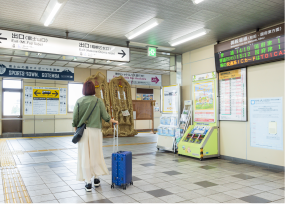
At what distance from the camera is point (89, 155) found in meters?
3.59

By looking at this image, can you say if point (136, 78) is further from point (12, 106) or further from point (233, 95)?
point (233, 95)

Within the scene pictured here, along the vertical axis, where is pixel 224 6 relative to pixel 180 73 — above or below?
above

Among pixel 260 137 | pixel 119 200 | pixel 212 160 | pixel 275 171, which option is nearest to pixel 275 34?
pixel 260 137

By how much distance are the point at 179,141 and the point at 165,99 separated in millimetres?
1568

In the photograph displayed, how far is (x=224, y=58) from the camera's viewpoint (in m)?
5.96

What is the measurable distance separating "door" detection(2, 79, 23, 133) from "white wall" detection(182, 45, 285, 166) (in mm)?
8500

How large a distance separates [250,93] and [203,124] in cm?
154

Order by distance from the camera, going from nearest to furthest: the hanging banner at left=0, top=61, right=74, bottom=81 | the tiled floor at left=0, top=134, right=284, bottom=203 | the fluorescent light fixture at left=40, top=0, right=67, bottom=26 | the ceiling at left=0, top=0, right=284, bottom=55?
the tiled floor at left=0, top=134, right=284, bottom=203 < the fluorescent light fixture at left=40, top=0, right=67, bottom=26 < the ceiling at left=0, top=0, right=284, bottom=55 < the hanging banner at left=0, top=61, right=74, bottom=81

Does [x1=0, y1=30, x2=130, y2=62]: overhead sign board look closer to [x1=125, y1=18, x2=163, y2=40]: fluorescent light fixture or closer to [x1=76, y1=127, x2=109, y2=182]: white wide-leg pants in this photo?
[x1=125, y1=18, x2=163, y2=40]: fluorescent light fixture

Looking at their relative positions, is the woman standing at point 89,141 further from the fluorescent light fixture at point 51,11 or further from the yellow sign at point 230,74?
the yellow sign at point 230,74

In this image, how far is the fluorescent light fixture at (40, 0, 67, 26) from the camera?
414 centimetres

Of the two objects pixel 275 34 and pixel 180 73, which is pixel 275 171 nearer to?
pixel 275 34

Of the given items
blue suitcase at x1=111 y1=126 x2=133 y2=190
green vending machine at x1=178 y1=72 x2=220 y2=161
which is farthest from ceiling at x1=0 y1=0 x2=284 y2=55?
blue suitcase at x1=111 y1=126 x2=133 y2=190

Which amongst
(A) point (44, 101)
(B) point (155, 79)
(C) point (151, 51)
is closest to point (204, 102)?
(C) point (151, 51)
